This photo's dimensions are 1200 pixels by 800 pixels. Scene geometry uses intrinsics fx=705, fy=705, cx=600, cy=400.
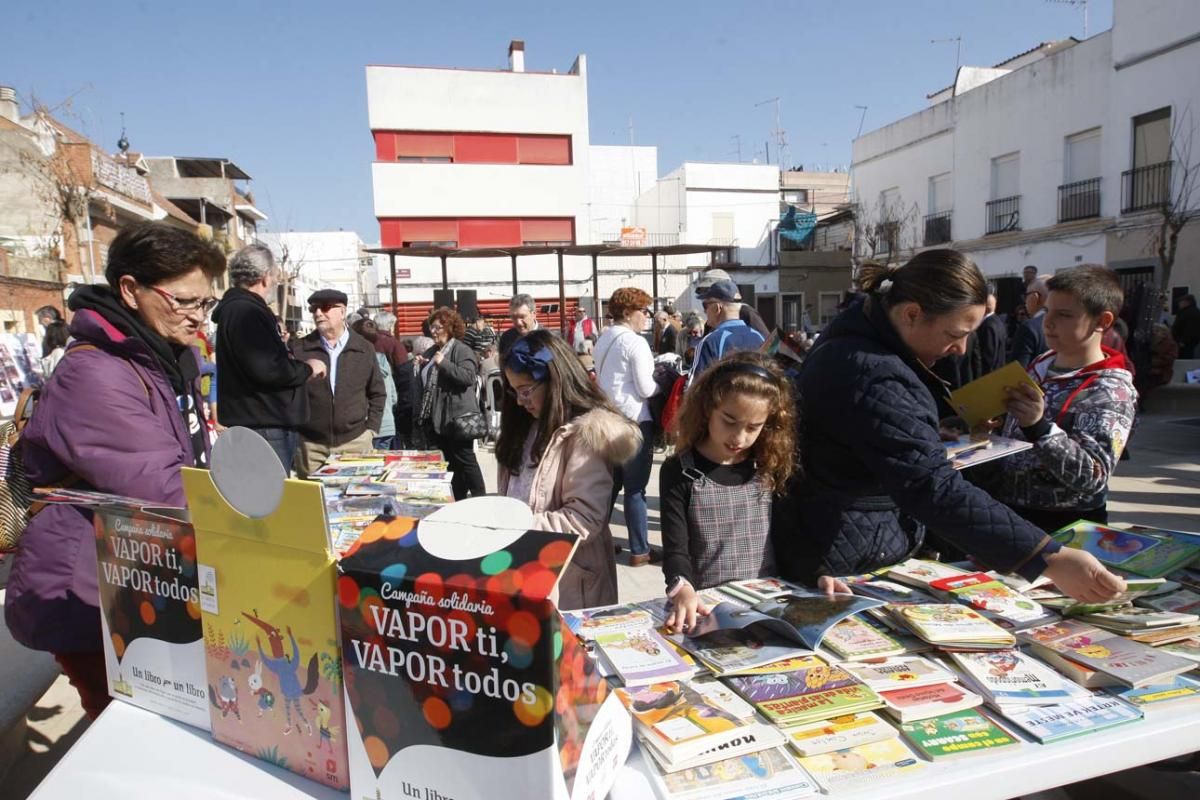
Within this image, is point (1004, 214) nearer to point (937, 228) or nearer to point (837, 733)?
point (937, 228)

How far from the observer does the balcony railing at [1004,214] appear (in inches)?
712

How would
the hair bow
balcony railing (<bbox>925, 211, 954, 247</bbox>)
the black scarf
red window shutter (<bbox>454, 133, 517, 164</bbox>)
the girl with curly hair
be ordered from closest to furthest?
the black scarf, the girl with curly hair, the hair bow, balcony railing (<bbox>925, 211, 954, 247</bbox>), red window shutter (<bbox>454, 133, 517, 164</bbox>)

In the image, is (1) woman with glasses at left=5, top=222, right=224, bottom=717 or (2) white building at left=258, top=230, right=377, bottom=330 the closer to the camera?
(1) woman with glasses at left=5, top=222, right=224, bottom=717

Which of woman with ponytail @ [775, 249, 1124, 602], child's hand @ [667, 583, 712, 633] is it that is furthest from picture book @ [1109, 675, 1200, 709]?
child's hand @ [667, 583, 712, 633]

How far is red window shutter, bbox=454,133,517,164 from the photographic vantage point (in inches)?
955

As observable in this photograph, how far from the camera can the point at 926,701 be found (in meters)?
1.29

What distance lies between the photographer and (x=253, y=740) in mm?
1189

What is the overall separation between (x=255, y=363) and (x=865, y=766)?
3.21 metres

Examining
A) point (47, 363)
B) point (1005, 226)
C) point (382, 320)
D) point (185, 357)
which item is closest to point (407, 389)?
point (382, 320)

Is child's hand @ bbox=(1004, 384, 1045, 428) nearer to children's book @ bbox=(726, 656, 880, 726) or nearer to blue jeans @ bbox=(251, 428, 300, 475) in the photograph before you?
children's book @ bbox=(726, 656, 880, 726)

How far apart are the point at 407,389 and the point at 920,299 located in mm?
5274

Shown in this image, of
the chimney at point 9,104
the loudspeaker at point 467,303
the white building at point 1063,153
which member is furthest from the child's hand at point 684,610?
the chimney at point 9,104

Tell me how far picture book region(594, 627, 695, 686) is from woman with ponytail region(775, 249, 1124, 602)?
0.49 meters

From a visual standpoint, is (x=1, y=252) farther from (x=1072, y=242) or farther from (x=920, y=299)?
(x=1072, y=242)
